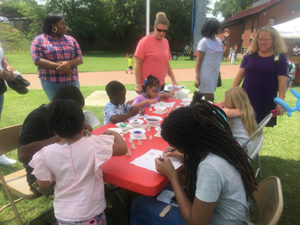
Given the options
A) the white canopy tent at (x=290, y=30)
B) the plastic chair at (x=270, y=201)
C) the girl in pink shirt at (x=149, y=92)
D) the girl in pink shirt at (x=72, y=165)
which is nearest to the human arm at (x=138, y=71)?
the girl in pink shirt at (x=149, y=92)

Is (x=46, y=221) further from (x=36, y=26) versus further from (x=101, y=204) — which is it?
(x=36, y=26)

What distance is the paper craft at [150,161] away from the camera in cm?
165

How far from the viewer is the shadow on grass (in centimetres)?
255

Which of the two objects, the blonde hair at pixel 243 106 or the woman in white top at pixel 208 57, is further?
the woman in white top at pixel 208 57

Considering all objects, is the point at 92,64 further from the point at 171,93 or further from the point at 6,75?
the point at 6,75

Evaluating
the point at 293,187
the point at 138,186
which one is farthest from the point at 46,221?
the point at 293,187

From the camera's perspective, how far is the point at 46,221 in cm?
241

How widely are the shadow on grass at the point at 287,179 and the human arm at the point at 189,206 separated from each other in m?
1.72

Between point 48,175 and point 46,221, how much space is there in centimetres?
134

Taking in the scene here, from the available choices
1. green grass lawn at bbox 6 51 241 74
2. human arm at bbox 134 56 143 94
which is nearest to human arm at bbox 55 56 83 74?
human arm at bbox 134 56 143 94

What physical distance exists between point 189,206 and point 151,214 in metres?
0.34

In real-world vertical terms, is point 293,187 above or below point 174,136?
below

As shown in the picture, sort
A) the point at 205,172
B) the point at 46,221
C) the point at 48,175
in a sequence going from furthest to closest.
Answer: the point at 46,221
the point at 48,175
the point at 205,172

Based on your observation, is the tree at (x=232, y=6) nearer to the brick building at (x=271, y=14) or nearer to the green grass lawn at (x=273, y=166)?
the brick building at (x=271, y=14)
